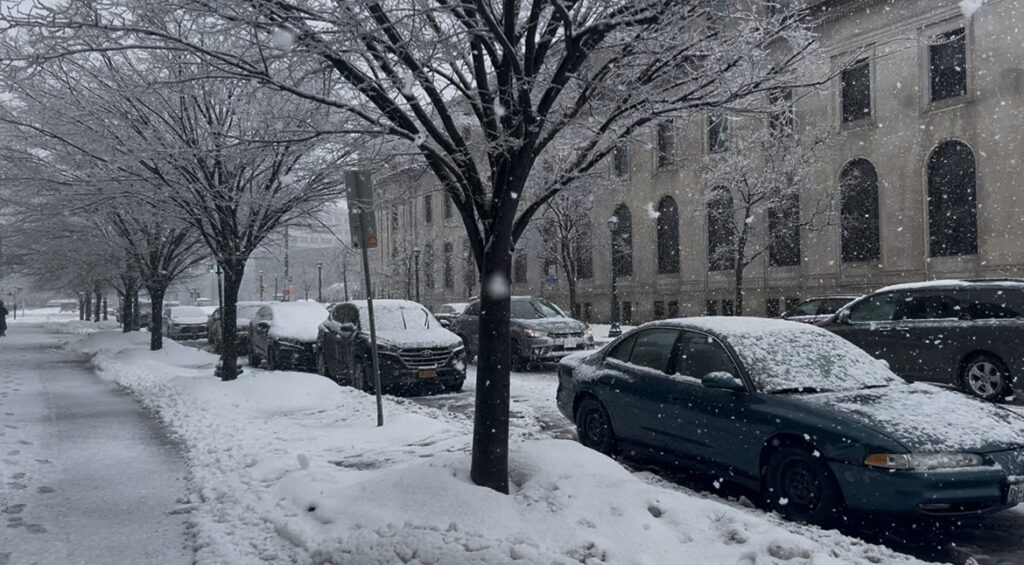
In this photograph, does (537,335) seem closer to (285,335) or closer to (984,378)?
(285,335)

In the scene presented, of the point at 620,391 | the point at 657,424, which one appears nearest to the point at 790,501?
the point at 657,424

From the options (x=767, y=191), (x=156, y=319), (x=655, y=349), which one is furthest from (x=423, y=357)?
(x=767, y=191)

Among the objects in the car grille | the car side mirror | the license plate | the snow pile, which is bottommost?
the snow pile

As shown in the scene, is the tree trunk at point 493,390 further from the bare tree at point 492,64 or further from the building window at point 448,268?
the building window at point 448,268

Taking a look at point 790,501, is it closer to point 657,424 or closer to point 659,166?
point 657,424

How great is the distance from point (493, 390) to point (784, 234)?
26328 mm

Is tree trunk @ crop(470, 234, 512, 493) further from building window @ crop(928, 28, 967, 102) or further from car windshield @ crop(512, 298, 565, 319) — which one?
building window @ crop(928, 28, 967, 102)

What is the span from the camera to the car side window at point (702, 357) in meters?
6.20

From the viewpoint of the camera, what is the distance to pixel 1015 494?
4848 millimetres

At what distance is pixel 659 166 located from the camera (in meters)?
35.2

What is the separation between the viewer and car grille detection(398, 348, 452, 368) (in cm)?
1207

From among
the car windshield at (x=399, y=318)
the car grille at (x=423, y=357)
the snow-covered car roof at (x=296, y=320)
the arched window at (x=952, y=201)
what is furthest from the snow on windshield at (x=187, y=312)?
the arched window at (x=952, y=201)

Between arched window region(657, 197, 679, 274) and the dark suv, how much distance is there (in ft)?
76.5

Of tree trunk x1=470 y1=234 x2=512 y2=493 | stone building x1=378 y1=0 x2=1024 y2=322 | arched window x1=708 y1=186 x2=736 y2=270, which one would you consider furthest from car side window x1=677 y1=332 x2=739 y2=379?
arched window x1=708 y1=186 x2=736 y2=270
